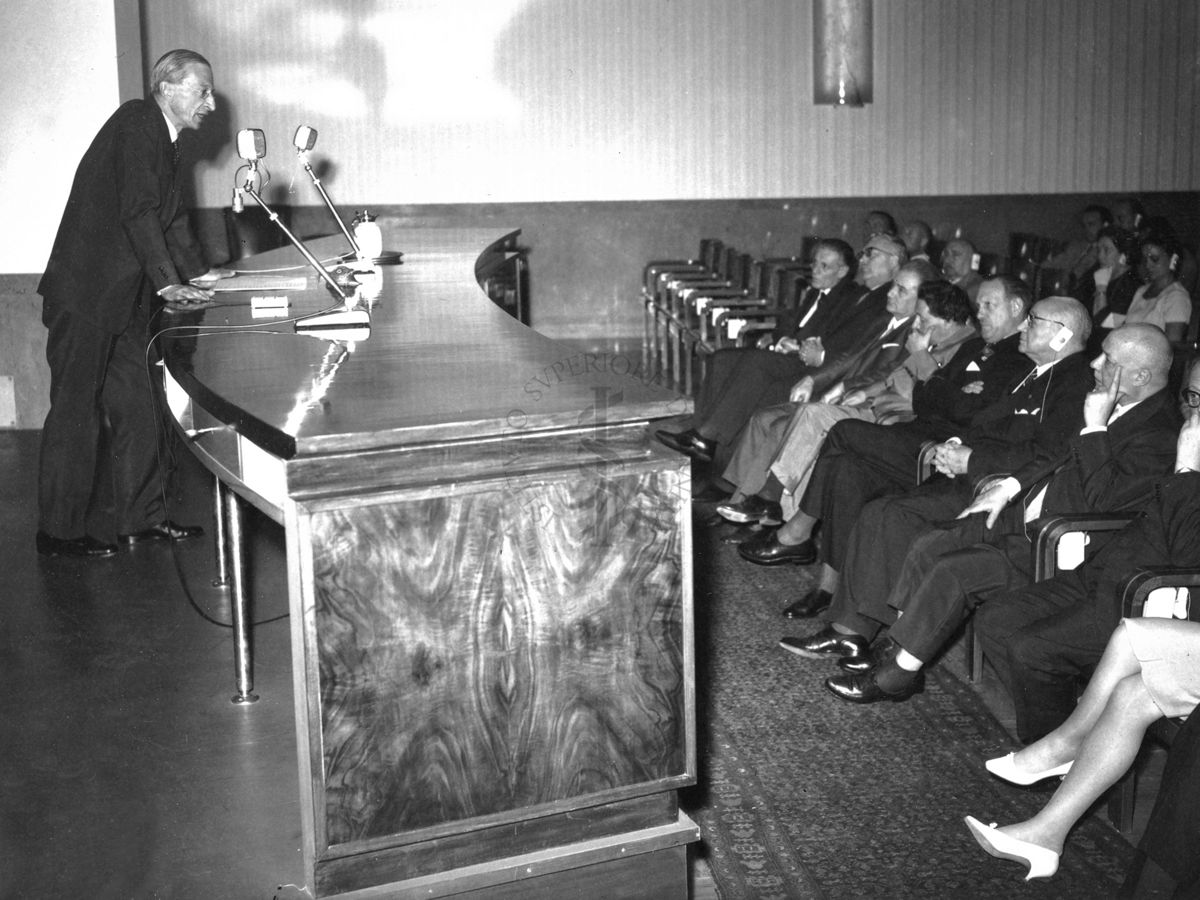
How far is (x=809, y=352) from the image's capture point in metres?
5.48

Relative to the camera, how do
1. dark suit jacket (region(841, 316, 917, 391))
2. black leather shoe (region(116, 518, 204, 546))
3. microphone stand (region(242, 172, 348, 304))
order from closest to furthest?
microphone stand (region(242, 172, 348, 304)) < black leather shoe (region(116, 518, 204, 546)) < dark suit jacket (region(841, 316, 917, 391))

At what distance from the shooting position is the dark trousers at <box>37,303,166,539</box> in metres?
4.34

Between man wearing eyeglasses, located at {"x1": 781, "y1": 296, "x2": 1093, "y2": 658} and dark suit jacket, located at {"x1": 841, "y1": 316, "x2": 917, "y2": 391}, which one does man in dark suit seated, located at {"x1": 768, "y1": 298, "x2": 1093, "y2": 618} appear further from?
dark suit jacket, located at {"x1": 841, "y1": 316, "x2": 917, "y2": 391}

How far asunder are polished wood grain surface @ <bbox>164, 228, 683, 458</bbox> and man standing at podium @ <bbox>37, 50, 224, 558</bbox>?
2.36 ft

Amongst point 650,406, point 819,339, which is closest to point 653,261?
point 819,339

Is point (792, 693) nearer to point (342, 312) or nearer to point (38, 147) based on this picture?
point (342, 312)

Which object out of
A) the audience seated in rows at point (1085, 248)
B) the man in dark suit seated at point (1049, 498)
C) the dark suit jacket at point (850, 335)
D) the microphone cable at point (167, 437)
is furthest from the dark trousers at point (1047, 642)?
the audience seated in rows at point (1085, 248)

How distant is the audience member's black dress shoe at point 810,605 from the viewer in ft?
12.8

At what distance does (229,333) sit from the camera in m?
3.04

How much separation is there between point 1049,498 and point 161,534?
2.92m

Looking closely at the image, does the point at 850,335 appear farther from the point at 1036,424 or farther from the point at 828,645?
the point at 828,645

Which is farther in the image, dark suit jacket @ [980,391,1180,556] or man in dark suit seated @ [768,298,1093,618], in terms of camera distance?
man in dark suit seated @ [768,298,1093,618]

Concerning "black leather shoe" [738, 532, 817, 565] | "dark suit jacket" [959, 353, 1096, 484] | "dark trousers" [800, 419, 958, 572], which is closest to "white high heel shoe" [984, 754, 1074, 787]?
"dark suit jacket" [959, 353, 1096, 484]

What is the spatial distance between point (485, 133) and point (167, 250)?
5370mm
